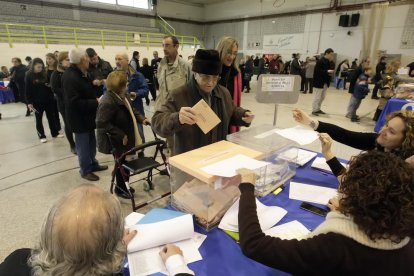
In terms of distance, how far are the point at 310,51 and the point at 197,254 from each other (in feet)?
48.5

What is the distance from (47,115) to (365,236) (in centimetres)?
515

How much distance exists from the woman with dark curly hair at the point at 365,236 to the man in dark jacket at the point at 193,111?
80 cm

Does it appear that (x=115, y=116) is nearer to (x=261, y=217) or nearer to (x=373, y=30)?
(x=261, y=217)

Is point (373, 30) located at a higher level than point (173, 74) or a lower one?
higher

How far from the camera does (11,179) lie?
3197 millimetres

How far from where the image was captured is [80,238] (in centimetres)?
67

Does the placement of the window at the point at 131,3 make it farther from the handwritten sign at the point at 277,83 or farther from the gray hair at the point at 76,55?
the handwritten sign at the point at 277,83

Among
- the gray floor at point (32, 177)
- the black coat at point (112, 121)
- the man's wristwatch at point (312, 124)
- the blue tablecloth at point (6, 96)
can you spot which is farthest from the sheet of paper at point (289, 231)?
the blue tablecloth at point (6, 96)

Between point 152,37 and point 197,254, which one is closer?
point 197,254

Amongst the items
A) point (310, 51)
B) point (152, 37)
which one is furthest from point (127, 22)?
point (310, 51)

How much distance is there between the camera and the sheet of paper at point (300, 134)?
156 cm

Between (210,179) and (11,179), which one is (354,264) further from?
(11,179)

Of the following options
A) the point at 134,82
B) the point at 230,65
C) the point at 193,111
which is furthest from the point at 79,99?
the point at 193,111

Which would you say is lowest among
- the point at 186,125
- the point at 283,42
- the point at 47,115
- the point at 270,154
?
the point at 47,115
